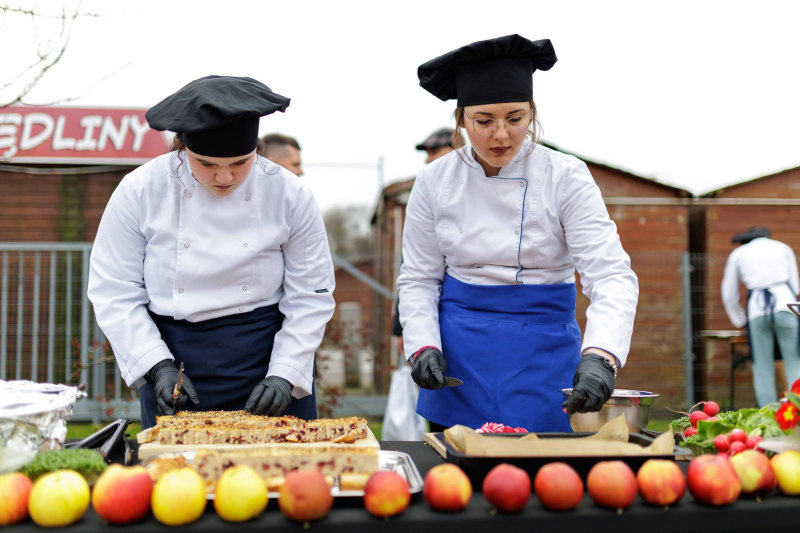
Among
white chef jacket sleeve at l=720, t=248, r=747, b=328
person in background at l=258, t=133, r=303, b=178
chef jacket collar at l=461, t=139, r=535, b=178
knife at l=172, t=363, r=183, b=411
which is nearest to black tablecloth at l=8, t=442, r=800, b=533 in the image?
knife at l=172, t=363, r=183, b=411

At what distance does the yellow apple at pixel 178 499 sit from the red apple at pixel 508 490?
1.59ft

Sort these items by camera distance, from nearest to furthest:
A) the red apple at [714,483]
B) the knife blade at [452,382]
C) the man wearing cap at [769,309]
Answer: the red apple at [714,483] < the knife blade at [452,382] < the man wearing cap at [769,309]

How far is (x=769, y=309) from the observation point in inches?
247

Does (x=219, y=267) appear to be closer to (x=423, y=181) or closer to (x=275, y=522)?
(x=423, y=181)

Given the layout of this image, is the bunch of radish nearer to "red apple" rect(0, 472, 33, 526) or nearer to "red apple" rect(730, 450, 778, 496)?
"red apple" rect(730, 450, 778, 496)

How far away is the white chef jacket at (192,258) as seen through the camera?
202 centimetres

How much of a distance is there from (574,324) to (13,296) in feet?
21.2

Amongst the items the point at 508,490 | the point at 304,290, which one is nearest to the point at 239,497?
the point at 508,490

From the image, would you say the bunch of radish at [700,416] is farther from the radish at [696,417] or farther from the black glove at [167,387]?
the black glove at [167,387]

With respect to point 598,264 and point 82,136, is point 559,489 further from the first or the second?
point 82,136

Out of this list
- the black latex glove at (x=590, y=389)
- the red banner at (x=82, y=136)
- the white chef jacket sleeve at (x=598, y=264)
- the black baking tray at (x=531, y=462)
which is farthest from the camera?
the red banner at (x=82, y=136)

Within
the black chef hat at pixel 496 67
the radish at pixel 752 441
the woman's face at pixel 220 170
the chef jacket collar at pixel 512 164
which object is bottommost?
the radish at pixel 752 441

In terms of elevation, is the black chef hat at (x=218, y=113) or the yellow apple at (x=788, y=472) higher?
the black chef hat at (x=218, y=113)

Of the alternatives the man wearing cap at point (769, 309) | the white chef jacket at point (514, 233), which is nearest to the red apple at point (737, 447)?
the white chef jacket at point (514, 233)
